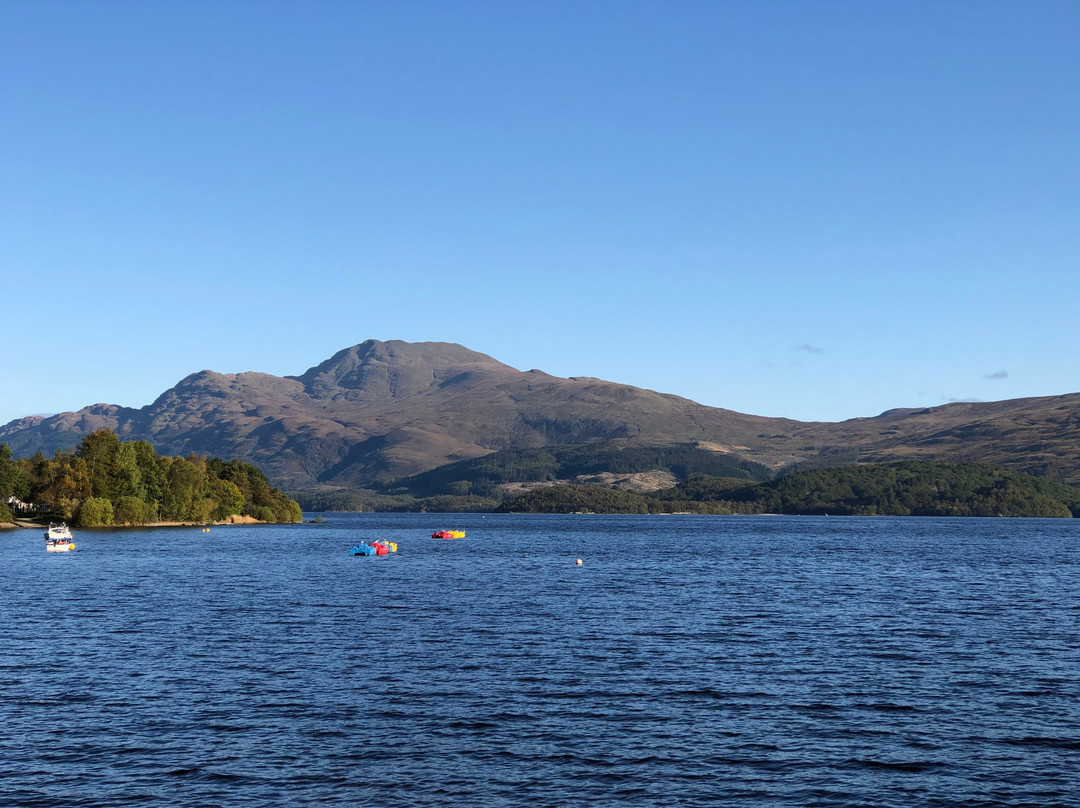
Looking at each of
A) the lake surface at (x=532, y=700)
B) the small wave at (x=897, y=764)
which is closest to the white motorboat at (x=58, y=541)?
the lake surface at (x=532, y=700)

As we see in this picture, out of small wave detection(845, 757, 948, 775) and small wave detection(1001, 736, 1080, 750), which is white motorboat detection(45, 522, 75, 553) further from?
small wave detection(1001, 736, 1080, 750)

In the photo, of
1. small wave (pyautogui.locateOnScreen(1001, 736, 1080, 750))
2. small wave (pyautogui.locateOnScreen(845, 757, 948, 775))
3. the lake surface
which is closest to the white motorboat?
the lake surface

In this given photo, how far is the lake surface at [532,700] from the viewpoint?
37844 mm

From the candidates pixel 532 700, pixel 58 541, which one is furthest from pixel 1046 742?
pixel 58 541

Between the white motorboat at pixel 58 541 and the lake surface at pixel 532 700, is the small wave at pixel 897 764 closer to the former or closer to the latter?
the lake surface at pixel 532 700

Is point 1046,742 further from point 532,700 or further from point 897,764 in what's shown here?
point 532,700

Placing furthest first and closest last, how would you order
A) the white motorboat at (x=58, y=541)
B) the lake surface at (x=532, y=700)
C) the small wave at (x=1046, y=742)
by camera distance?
the white motorboat at (x=58, y=541) < the small wave at (x=1046, y=742) < the lake surface at (x=532, y=700)

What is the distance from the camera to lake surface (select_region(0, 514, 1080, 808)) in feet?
124

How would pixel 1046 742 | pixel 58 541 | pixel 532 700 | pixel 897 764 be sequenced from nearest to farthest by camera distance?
pixel 897 764, pixel 1046 742, pixel 532 700, pixel 58 541

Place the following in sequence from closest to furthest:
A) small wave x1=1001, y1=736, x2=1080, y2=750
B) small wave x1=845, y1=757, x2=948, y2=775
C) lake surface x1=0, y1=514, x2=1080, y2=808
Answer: lake surface x1=0, y1=514, x2=1080, y2=808 → small wave x1=845, y1=757, x2=948, y2=775 → small wave x1=1001, y1=736, x2=1080, y2=750

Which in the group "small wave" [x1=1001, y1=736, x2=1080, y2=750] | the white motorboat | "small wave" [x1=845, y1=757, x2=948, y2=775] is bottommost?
"small wave" [x1=1001, y1=736, x2=1080, y2=750]

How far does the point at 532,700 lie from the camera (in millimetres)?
52875

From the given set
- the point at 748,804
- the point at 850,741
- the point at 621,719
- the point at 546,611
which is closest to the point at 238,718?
the point at 621,719

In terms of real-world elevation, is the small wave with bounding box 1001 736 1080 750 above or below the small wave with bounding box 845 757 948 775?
below
